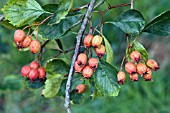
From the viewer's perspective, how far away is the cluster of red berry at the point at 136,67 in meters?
1.05

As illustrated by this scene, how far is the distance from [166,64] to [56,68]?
2.80 meters

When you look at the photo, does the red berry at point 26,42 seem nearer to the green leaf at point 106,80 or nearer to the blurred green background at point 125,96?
the green leaf at point 106,80

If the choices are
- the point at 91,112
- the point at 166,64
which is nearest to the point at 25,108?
the point at 91,112

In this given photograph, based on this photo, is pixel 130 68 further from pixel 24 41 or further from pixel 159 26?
pixel 24 41

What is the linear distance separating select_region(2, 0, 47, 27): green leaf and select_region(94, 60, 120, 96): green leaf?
22cm

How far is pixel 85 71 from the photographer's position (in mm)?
1024

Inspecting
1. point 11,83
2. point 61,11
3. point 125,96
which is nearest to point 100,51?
point 61,11

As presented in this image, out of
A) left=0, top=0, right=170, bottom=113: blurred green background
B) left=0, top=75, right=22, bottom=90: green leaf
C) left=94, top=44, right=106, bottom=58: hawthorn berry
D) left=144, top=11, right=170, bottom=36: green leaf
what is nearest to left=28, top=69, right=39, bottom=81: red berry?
left=94, top=44, right=106, bottom=58: hawthorn berry

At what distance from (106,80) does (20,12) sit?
29 centimetres

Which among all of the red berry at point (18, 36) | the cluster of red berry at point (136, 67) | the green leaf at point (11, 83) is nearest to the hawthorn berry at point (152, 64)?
the cluster of red berry at point (136, 67)

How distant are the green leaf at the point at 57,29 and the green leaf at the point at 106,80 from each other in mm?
133

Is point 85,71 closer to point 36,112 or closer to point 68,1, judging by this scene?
point 68,1

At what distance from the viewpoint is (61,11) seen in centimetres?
103

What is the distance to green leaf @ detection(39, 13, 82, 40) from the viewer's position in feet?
3.47
